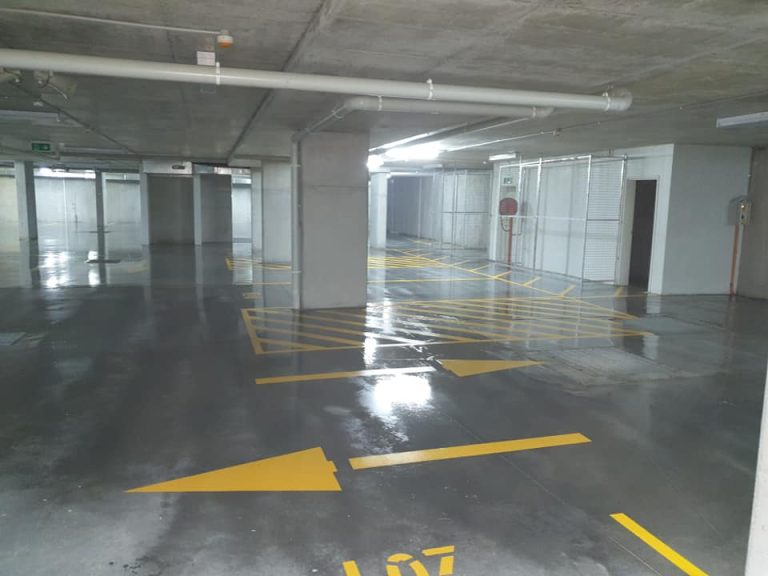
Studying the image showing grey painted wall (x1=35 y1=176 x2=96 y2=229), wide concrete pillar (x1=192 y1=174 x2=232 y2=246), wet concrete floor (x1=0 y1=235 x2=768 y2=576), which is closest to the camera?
wet concrete floor (x1=0 y1=235 x2=768 y2=576)

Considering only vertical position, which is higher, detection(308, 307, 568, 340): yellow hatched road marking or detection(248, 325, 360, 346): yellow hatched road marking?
detection(308, 307, 568, 340): yellow hatched road marking

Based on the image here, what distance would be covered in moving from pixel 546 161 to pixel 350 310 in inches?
338

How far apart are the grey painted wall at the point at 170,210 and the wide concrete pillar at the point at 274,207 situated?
9.33m

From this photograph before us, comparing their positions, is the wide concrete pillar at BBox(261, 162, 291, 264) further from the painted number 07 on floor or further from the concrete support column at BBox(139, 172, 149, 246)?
the painted number 07 on floor

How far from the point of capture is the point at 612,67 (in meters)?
5.80

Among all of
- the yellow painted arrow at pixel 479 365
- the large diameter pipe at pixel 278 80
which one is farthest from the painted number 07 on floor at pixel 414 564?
the large diameter pipe at pixel 278 80

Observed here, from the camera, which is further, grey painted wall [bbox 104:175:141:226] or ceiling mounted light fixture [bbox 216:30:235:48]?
grey painted wall [bbox 104:175:141:226]

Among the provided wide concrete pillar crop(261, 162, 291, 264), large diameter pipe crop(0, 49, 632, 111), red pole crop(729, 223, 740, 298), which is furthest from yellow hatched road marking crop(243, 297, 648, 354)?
wide concrete pillar crop(261, 162, 291, 264)

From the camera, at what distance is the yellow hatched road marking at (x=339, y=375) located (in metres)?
6.54

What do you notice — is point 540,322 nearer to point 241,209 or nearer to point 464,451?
point 464,451

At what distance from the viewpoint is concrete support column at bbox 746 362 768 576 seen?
217 cm

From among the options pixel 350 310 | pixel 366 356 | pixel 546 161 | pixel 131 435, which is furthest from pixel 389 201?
pixel 131 435

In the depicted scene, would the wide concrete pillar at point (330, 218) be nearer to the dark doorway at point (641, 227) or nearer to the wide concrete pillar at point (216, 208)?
the dark doorway at point (641, 227)

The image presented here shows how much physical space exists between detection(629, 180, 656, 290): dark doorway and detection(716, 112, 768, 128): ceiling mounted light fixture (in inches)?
247
